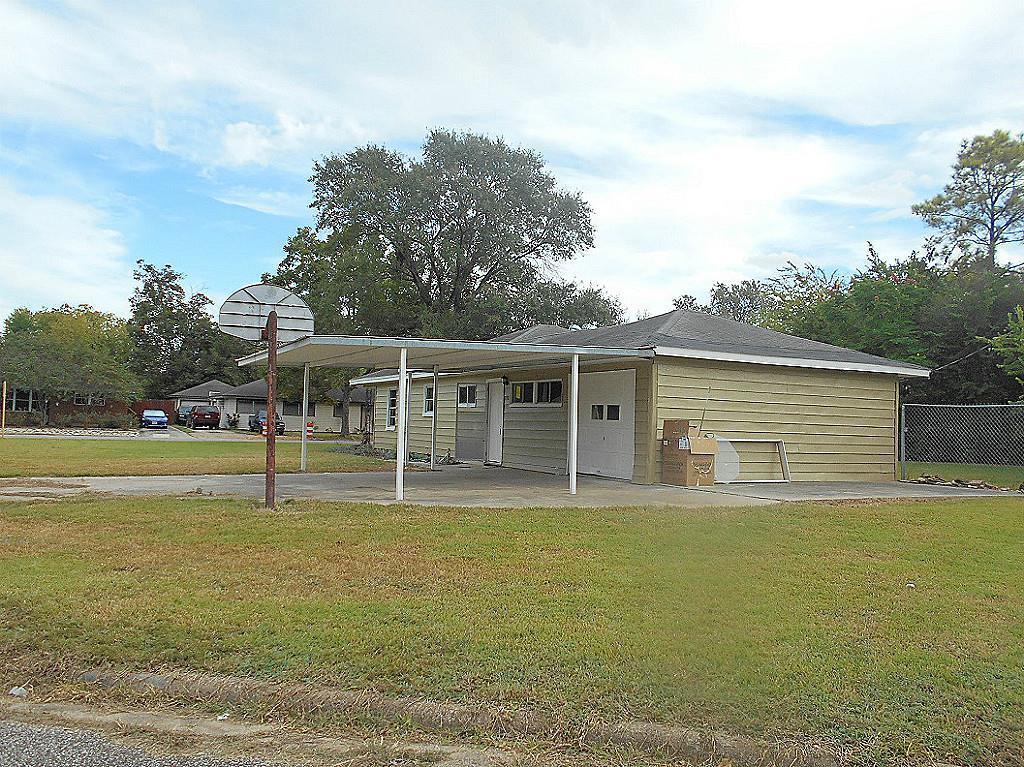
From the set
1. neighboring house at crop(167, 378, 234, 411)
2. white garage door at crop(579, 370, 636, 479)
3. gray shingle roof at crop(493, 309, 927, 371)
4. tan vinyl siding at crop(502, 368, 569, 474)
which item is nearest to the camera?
gray shingle roof at crop(493, 309, 927, 371)

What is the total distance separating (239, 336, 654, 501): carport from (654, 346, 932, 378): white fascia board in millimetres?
547

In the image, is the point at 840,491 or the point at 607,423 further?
the point at 607,423

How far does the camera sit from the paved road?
3318 millimetres

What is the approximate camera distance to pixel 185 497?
10.5 metres

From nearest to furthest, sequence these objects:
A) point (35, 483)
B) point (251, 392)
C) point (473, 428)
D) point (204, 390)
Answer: point (35, 483), point (473, 428), point (251, 392), point (204, 390)

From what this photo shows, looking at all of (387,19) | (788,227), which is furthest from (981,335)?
(387,19)

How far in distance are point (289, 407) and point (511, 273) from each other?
60.6ft

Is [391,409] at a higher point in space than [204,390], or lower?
lower

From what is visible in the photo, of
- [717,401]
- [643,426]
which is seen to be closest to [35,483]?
[643,426]

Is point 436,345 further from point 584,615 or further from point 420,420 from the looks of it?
point 420,420

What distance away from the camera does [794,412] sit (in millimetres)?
14664

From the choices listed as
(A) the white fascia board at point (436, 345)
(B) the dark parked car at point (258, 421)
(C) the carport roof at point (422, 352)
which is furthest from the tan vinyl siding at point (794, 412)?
(B) the dark parked car at point (258, 421)

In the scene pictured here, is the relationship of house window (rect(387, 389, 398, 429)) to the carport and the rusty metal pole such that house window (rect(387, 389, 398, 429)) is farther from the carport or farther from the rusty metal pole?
the rusty metal pole

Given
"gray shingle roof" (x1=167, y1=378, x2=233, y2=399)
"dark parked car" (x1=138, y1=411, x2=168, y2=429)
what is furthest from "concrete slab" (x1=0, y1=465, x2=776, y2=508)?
"gray shingle roof" (x1=167, y1=378, x2=233, y2=399)
